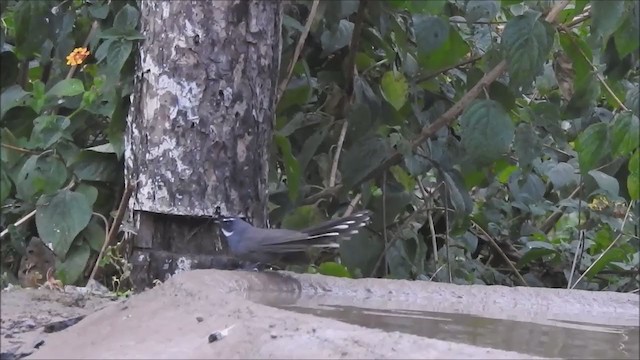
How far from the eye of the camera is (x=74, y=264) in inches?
167

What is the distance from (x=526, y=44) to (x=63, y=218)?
80.5 inches

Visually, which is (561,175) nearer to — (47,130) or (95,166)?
(95,166)

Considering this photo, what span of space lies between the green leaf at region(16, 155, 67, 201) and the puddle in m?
1.35

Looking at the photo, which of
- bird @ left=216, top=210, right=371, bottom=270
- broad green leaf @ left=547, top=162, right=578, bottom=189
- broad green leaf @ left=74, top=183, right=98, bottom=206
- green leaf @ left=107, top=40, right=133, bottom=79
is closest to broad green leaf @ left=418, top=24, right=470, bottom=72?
bird @ left=216, top=210, right=371, bottom=270

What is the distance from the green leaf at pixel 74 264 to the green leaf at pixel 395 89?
5.36 ft

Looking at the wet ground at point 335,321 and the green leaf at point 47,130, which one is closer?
the wet ground at point 335,321

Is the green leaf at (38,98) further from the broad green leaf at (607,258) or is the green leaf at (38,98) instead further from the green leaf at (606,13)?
the broad green leaf at (607,258)

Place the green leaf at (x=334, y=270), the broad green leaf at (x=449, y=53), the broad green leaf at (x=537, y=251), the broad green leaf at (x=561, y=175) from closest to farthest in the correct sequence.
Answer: the green leaf at (x=334, y=270)
the broad green leaf at (x=449, y=53)
the broad green leaf at (x=561, y=175)
the broad green leaf at (x=537, y=251)

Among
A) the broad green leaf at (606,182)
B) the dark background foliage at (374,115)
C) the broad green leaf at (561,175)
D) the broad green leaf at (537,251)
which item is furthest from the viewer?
the broad green leaf at (537,251)

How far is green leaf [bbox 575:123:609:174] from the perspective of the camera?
12.4 ft

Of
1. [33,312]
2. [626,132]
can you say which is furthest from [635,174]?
[33,312]

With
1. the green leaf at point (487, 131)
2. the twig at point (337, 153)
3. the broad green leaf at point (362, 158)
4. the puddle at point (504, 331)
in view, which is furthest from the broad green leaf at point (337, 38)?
the puddle at point (504, 331)

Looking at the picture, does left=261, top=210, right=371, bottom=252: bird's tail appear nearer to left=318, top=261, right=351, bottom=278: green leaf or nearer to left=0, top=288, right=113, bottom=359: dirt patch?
left=318, top=261, right=351, bottom=278: green leaf

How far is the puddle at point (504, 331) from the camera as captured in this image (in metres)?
2.69
